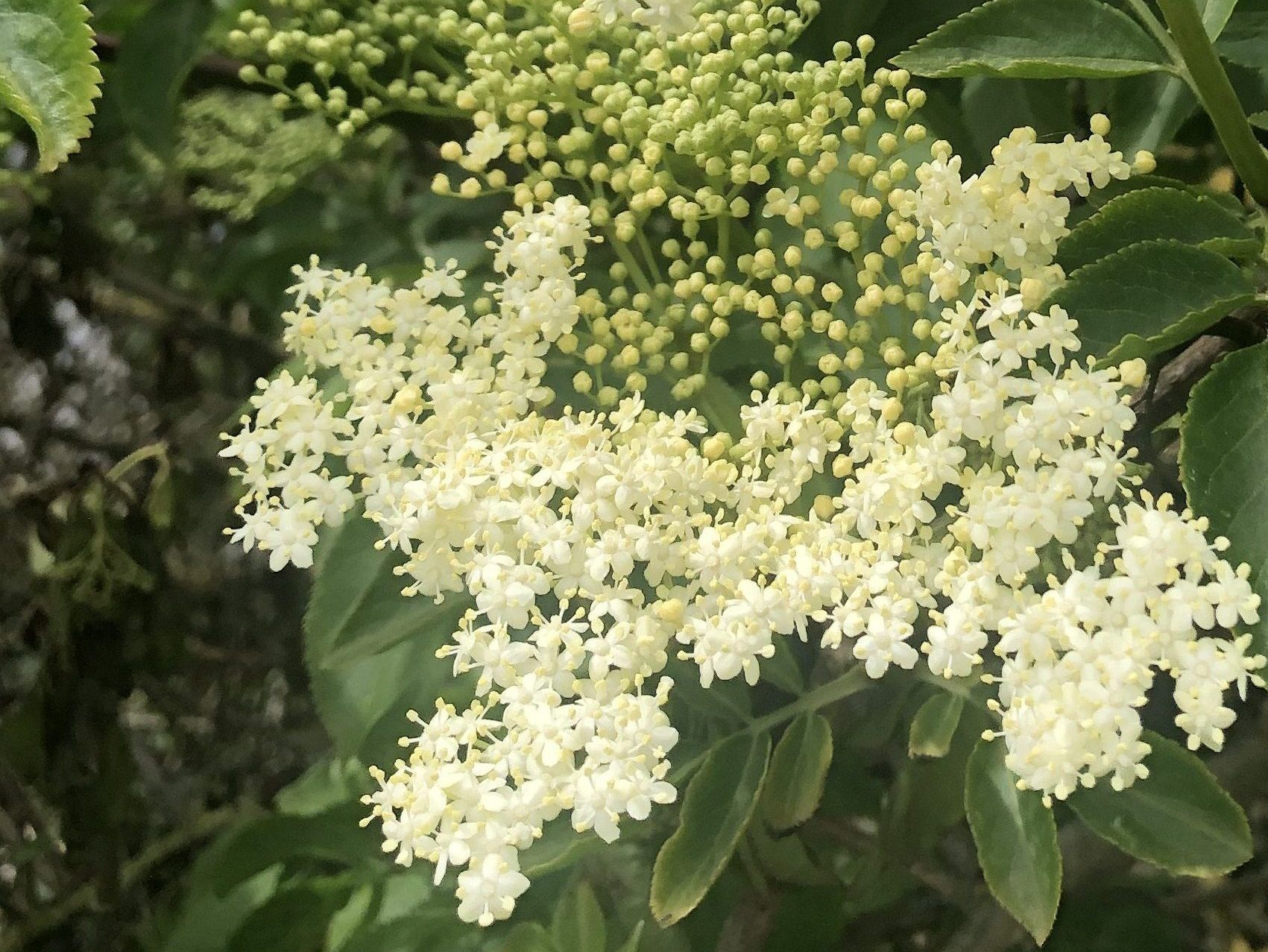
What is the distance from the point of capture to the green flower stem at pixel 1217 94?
1.46ft

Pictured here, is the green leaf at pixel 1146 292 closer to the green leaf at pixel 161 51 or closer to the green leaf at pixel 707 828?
the green leaf at pixel 707 828

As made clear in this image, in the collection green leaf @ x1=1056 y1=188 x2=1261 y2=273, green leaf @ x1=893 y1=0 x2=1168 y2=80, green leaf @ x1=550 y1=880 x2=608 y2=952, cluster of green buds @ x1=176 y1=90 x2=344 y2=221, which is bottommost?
green leaf @ x1=550 y1=880 x2=608 y2=952

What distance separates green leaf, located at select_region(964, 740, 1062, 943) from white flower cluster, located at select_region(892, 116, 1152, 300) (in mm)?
222

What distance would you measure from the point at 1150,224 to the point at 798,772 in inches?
12.1

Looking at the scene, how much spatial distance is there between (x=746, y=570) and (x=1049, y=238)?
195 mm

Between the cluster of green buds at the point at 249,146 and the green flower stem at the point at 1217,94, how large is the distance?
466 millimetres

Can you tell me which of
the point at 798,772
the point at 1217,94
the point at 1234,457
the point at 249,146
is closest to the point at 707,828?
the point at 798,772

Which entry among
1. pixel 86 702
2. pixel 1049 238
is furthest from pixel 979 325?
pixel 86 702

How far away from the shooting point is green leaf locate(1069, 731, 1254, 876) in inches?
18.7

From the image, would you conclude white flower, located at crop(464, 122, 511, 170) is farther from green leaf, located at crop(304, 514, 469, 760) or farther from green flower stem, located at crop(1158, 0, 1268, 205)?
green flower stem, located at crop(1158, 0, 1268, 205)

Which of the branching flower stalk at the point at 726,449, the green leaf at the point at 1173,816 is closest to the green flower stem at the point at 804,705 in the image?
the branching flower stalk at the point at 726,449

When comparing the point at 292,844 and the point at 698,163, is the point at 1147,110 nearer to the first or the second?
the point at 698,163

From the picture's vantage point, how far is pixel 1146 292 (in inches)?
18.4

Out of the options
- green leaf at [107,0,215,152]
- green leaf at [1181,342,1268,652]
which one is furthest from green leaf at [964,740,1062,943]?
green leaf at [107,0,215,152]
